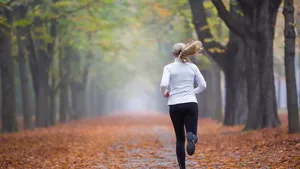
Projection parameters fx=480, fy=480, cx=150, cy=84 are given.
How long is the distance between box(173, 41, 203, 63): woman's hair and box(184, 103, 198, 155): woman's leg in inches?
28.1

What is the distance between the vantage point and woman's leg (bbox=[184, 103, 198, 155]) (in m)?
7.10

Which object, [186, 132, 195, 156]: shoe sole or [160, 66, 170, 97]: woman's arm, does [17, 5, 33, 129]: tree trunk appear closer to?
[160, 66, 170, 97]: woman's arm

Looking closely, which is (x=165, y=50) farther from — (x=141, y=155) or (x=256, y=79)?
(x=141, y=155)

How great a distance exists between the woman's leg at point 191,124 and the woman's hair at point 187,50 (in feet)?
2.34

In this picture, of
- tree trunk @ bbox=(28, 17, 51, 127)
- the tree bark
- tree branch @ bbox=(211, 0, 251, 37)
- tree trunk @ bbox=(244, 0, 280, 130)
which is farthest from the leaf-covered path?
the tree bark

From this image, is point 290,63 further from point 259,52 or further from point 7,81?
point 7,81

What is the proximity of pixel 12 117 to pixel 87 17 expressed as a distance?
26.0 ft

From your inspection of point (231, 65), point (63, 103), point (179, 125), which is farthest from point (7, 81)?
point (63, 103)

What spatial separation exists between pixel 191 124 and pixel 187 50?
3.62 ft

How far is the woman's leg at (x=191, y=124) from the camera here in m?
7.10

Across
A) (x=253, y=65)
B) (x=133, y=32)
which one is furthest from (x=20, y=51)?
(x=133, y=32)

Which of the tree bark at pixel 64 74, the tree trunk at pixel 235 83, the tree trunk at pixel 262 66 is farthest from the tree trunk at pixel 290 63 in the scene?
the tree bark at pixel 64 74

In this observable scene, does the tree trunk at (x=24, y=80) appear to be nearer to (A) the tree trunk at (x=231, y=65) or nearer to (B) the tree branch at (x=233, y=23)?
(A) the tree trunk at (x=231, y=65)

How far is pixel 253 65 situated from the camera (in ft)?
50.5
